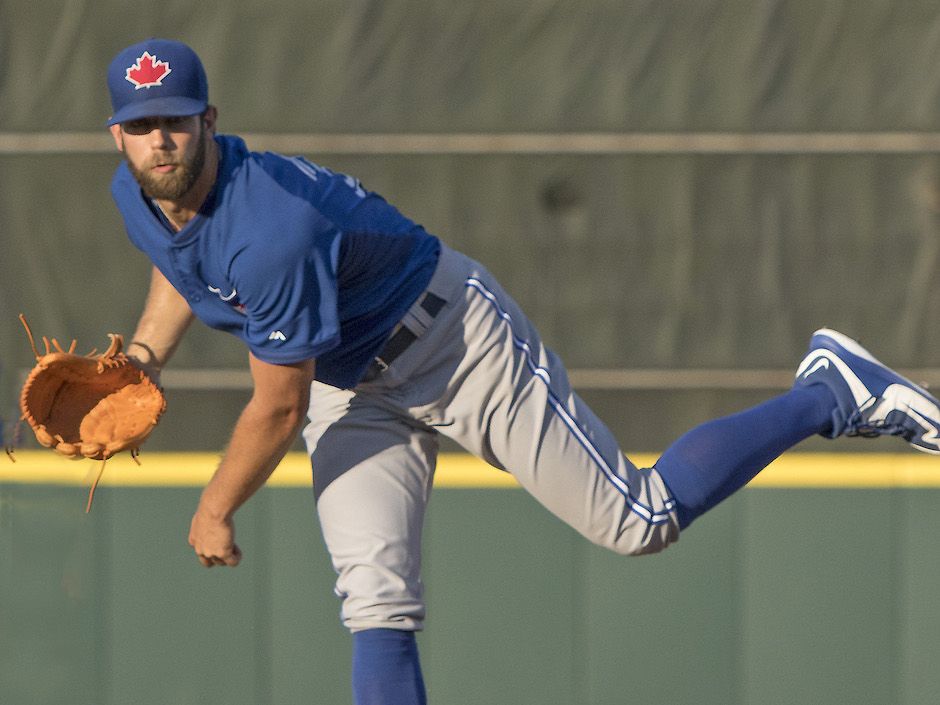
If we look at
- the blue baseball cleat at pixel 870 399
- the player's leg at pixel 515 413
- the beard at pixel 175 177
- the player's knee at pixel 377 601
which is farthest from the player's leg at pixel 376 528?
the blue baseball cleat at pixel 870 399

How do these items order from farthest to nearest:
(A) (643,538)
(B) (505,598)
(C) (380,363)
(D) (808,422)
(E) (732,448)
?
(B) (505,598) < (D) (808,422) < (E) (732,448) < (A) (643,538) < (C) (380,363)

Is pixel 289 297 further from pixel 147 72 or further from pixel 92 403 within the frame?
pixel 92 403

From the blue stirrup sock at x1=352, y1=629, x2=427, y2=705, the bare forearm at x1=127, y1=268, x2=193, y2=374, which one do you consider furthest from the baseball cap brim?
the blue stirrup sock at x1=352, y1=629, x2=427, y2=705

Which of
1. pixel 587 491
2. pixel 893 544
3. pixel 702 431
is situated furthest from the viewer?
pixel 893 544

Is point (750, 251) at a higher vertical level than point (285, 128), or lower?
lower

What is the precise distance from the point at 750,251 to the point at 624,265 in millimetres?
332

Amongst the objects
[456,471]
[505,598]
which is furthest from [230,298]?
[505,598]

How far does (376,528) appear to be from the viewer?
11.7 ft

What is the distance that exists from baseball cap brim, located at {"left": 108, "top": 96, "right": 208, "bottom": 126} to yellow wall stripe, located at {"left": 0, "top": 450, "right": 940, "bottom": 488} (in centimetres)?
149

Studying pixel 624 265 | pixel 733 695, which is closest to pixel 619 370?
pixel 624 265

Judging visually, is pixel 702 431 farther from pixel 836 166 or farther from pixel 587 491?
pixel 836 166

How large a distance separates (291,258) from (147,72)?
1.42 feet

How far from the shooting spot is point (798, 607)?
14.6 ft

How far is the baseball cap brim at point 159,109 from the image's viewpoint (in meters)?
3.12
